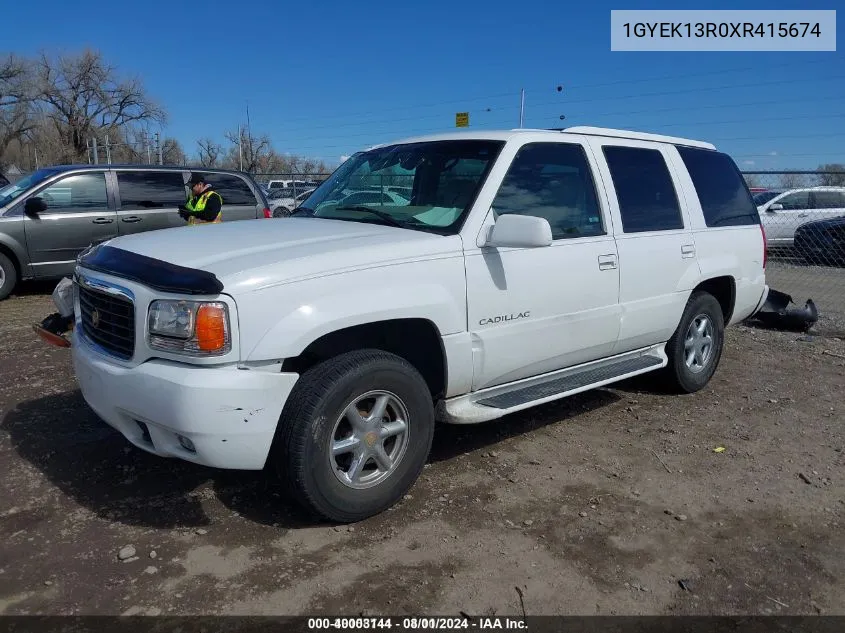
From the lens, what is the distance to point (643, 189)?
4.77 m

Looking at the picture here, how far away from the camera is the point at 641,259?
15.0ft

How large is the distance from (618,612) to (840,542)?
1.37 m

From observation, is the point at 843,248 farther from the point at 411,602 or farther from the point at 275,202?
the point at 275,202

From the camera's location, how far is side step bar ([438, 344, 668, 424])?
3727 millimetres

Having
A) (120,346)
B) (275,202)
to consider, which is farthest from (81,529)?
(275,202)

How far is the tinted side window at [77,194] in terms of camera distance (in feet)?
30.3

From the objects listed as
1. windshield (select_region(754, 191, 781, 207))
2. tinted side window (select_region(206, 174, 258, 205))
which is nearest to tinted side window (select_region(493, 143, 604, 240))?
tinted side window (select_region(206, 174, 258, 205))

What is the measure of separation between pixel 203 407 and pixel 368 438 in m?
0.85

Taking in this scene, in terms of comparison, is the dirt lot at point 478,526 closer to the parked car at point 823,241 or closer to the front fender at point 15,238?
the front fender at point 15,238

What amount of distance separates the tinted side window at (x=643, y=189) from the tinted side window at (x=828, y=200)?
12418 mm

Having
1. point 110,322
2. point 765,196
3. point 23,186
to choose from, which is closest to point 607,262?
point 110,322

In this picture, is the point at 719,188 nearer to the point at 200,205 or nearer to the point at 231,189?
the point at 200,205

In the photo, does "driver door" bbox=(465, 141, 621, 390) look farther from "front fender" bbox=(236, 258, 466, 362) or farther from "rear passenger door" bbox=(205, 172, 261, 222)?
"rear passenger door" bbox=(205, 172, 261, 222)

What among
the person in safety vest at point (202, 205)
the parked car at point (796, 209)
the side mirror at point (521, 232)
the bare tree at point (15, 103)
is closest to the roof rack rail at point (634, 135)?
the side mirror at point (521, 232)
